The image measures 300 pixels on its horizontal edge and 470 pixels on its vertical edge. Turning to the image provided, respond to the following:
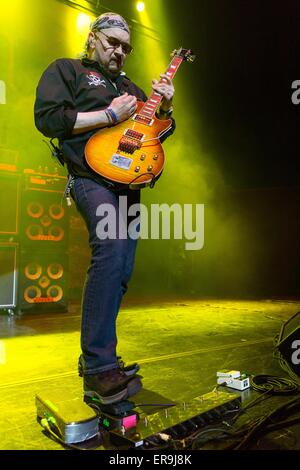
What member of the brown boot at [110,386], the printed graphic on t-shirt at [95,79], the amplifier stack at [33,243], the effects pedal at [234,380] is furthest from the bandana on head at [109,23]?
the amplifier stack at [33,243]

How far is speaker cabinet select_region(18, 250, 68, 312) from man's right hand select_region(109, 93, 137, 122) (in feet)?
9.61

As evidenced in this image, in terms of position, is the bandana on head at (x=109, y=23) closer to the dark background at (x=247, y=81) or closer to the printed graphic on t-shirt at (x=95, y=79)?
the printed graphic on t-shirt at (x=95, y=79)

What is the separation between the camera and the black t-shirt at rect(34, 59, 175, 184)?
4.25ft

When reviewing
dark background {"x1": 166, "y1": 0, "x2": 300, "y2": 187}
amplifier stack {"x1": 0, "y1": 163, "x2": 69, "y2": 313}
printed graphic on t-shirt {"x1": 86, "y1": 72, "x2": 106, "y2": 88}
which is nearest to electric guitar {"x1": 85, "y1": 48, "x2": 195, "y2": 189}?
printed graphic on t-shirt {"x1": 86, "y1": 72, "x2": 106, "y2": 88}

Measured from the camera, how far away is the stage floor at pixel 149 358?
120cm

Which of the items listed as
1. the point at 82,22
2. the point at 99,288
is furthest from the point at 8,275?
the point at 82,22

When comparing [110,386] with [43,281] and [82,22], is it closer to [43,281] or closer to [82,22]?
[43,281]

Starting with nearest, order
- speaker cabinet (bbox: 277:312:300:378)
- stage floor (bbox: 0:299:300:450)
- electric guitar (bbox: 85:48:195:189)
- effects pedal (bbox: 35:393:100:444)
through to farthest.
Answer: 1. effects pedal (bbox: 35:393:100:444)
2. stage floor (bbox: 0:299:300:450)
3. electric guitar (bbox: 85:48:195:189)
4. speaker cabinet (bbox: 277:312:300:378)

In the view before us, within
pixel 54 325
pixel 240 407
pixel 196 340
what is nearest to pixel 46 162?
pixel 54 325

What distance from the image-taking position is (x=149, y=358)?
2070mm

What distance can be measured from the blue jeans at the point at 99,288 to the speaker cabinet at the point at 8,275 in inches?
109

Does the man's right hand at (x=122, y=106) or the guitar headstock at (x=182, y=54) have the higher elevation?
the guitar headstock at (x=182, y=54)

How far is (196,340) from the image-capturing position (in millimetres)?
2600

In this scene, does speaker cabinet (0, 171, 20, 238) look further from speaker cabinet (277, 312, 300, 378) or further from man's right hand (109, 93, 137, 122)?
speaker cabinet (277, 312, 300, 378)
